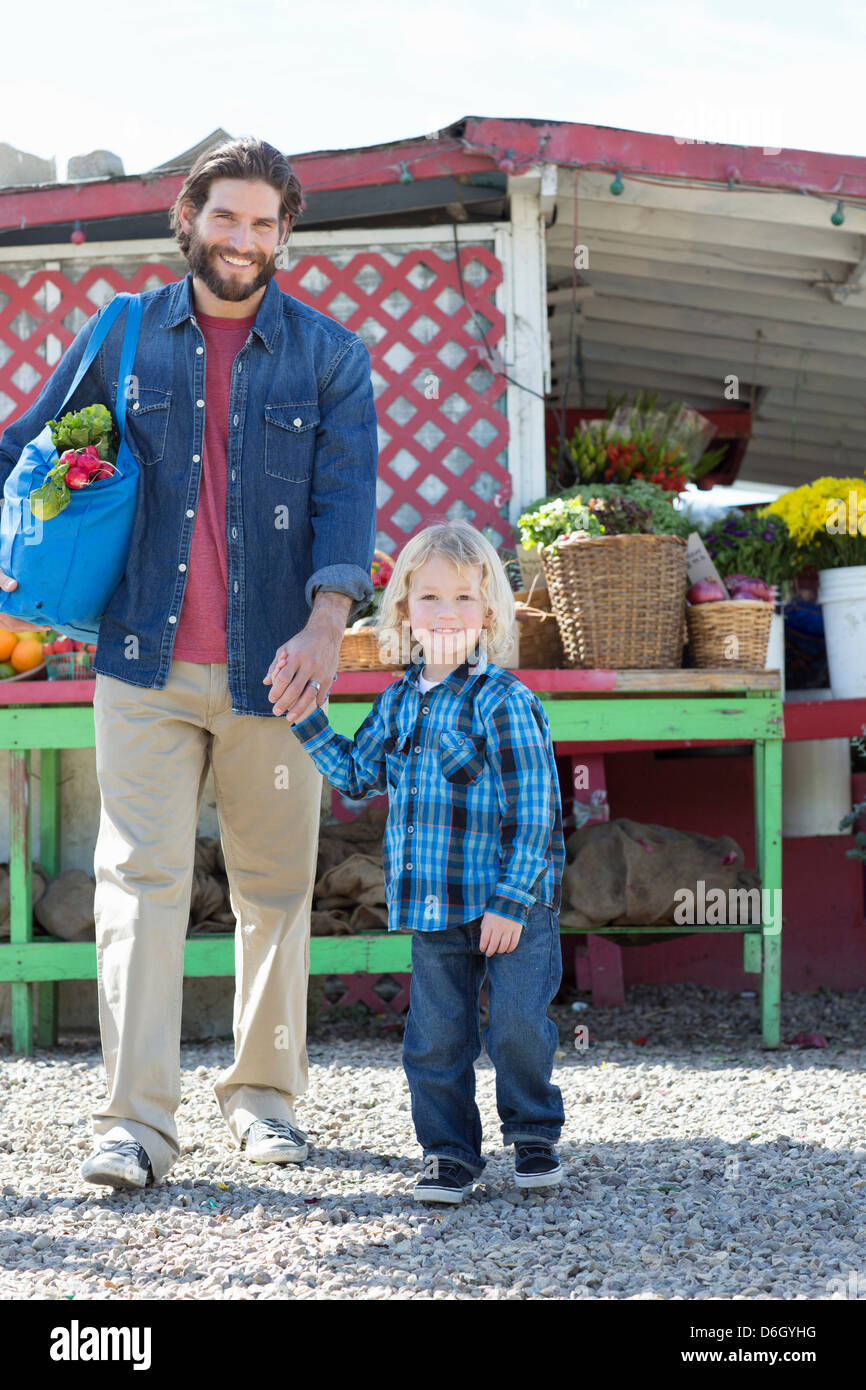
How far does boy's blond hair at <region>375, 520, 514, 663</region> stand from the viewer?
8.96 feet

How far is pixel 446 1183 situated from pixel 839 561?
10.7 feet

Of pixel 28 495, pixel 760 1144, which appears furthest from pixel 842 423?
pixel 28 495

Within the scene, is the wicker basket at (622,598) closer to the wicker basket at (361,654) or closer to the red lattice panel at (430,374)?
the wicker basket at (361,654)

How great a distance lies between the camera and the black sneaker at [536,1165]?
2.69m

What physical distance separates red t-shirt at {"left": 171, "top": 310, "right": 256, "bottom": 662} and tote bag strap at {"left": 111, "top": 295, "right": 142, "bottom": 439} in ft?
0.51

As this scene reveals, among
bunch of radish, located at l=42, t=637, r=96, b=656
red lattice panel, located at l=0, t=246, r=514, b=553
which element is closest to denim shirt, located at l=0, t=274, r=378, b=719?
bunch of radish, located at l=42, t=637, r=96, b=656

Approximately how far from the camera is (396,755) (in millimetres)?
2762

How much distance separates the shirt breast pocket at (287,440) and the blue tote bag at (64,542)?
0.28 m

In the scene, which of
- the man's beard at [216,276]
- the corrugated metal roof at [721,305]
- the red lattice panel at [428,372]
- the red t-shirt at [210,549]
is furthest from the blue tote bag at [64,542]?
the corrugated metal roof at [721,305]

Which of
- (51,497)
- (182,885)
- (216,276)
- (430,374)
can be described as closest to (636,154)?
(430,374)

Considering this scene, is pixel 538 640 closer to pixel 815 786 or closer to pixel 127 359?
pixel 815 786

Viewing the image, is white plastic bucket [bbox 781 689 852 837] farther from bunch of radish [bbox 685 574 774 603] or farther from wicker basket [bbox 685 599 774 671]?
wicker basket [bbox 685 599 774 671]

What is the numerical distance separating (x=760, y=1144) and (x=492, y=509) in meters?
2.99

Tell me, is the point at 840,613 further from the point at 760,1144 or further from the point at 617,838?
the point at 760,1144
